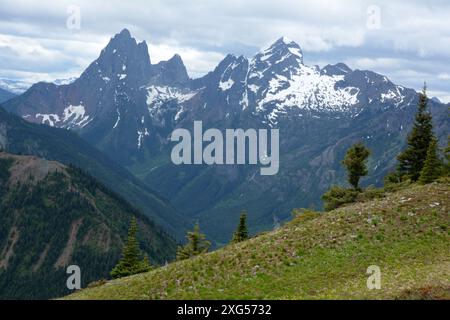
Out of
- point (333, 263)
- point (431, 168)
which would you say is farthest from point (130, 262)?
point (431, 168)

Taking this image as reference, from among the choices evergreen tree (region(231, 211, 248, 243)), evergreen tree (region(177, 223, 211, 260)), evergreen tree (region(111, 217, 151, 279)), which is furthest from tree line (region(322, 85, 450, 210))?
evergreen tree (region(111, 217, 151, 279))

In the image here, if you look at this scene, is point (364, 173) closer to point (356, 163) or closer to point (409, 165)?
point (356, 163)

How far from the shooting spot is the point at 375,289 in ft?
101

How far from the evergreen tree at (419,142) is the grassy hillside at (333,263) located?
15.8 metres

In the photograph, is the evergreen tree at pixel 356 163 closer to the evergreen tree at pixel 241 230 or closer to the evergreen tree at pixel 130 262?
the evergreen tree at pixel 241 230

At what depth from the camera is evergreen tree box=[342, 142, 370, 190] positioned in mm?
56969

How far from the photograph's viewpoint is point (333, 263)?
120 feet

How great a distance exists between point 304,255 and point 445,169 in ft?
74.0

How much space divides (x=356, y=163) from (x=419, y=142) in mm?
9850

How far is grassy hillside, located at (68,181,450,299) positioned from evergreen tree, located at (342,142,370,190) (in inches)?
424

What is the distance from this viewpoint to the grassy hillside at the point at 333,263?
32500 mm

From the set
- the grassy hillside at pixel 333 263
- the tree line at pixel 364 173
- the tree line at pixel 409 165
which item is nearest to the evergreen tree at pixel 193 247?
the tree line at pixel 364 173

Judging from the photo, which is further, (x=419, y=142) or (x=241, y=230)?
(x=241, y=230)
